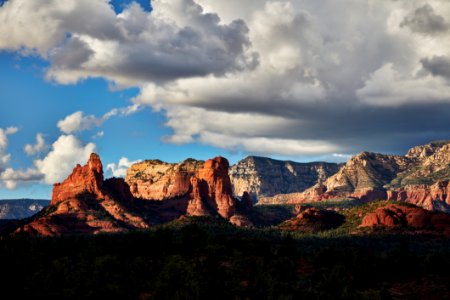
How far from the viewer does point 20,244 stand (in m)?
94.2

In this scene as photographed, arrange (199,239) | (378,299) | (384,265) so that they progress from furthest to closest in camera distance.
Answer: (199,239), (384,265), (378,299)

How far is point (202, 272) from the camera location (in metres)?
84.2

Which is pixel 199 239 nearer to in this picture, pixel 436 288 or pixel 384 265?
pixel 384 265

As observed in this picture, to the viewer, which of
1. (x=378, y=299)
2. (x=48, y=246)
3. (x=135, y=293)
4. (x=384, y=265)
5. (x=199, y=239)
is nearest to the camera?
(x=378, y=299)

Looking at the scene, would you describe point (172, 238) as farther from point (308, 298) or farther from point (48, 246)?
point (308, 298)

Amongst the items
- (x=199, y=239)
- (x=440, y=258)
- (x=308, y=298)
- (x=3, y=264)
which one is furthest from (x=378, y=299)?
(x=199, y=239)

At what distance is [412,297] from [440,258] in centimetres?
2926

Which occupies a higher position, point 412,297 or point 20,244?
point 20,244

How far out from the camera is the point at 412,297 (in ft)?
301

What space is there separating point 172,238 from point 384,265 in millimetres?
60580

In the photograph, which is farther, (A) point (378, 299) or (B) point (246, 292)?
(B) point (246, 292)

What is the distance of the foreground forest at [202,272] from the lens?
81.0 meters

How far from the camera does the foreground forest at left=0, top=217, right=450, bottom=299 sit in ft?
266

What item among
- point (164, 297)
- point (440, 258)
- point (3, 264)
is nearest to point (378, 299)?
point (164, 297)
